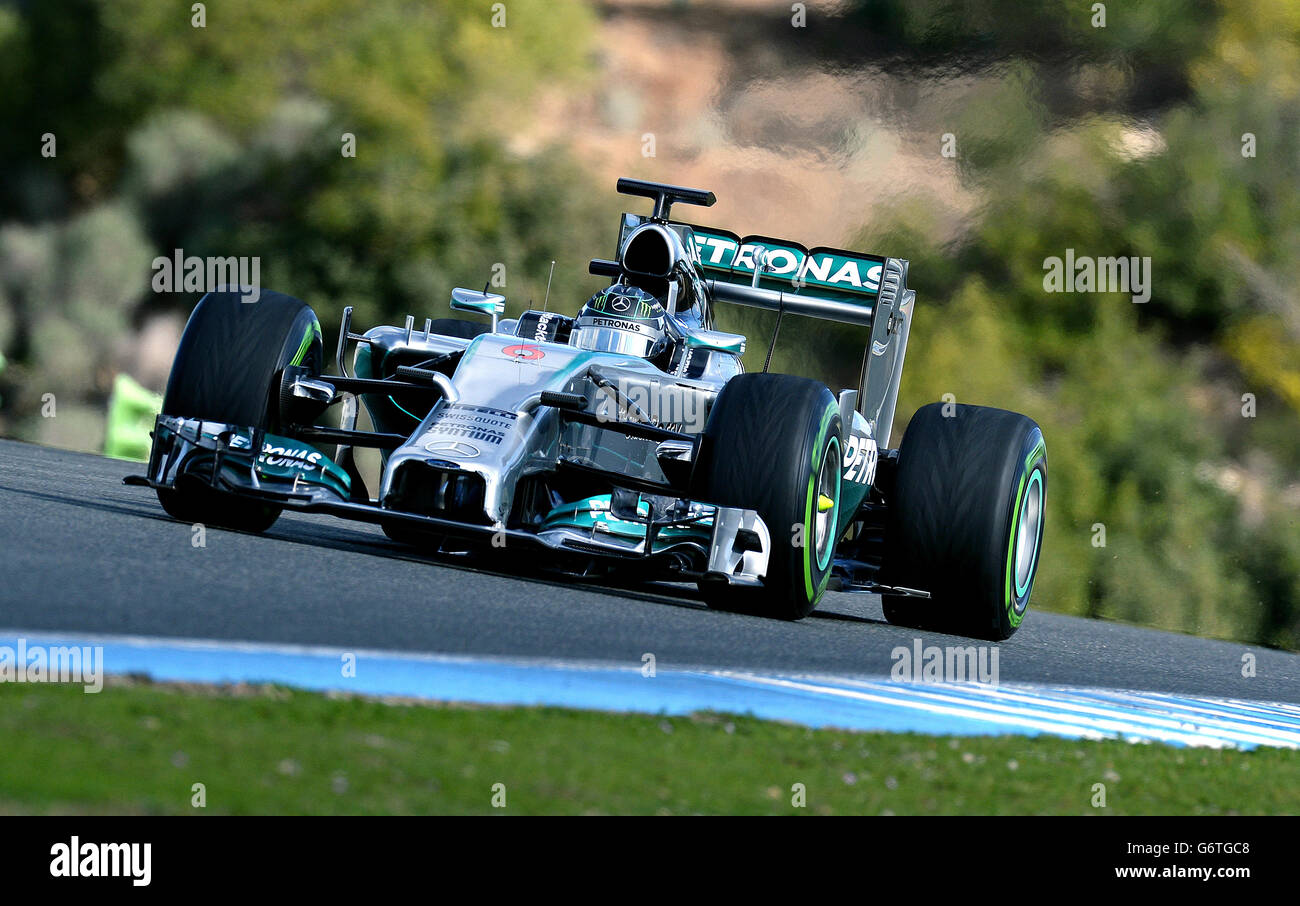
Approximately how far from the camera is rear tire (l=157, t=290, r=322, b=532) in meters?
7.84

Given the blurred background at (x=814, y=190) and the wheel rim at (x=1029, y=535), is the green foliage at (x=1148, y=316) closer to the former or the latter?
the blurred background at (x=814, y=190)

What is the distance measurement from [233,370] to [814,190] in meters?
11.6

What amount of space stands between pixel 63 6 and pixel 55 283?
18.1 feet

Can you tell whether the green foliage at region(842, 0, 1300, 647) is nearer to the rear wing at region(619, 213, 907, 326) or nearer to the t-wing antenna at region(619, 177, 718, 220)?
the rear wing at region(619, 213, 907, 326)

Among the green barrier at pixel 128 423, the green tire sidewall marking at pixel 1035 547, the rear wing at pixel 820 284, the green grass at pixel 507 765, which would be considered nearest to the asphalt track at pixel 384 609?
the green tire sidewall marking at pixel 1035 547

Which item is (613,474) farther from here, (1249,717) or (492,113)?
(492,113)

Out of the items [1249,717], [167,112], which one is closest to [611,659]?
[1249,717]

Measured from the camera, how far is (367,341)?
29.1 ft

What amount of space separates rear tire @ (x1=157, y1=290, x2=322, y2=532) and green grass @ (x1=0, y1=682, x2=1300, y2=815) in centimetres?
335

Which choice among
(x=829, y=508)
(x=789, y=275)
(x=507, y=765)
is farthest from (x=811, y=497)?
(x=507, y=765)

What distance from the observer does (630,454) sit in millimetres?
8320

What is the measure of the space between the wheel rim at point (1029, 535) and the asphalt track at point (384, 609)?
347mm
